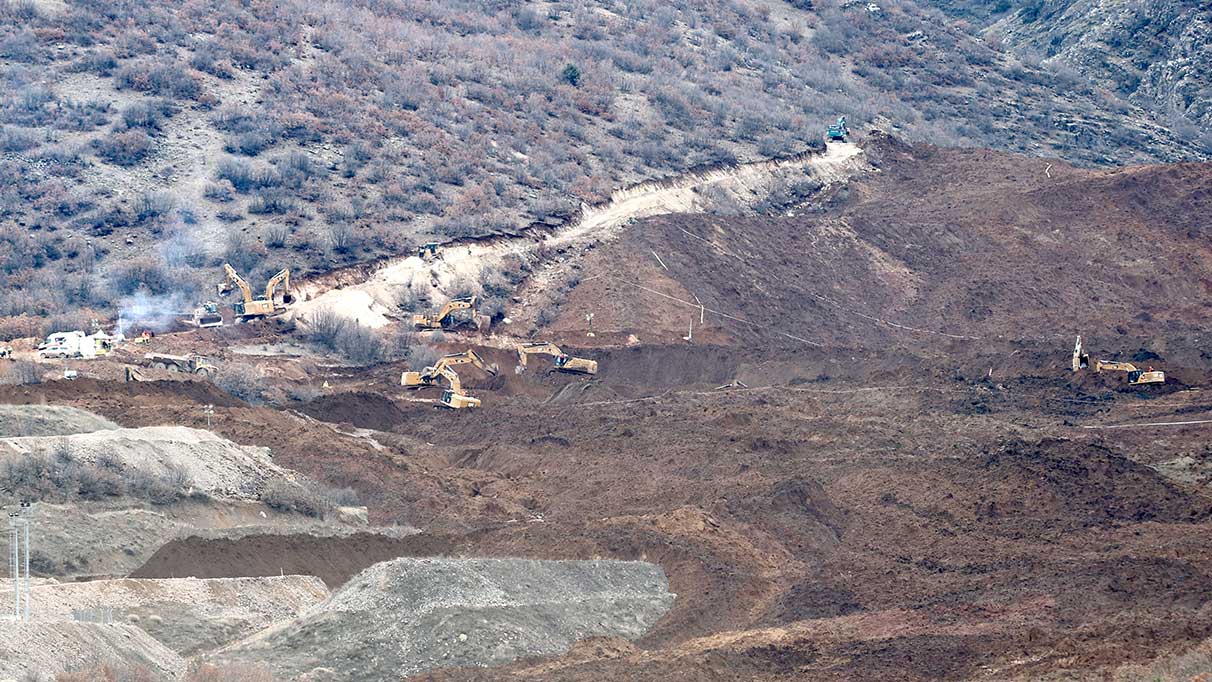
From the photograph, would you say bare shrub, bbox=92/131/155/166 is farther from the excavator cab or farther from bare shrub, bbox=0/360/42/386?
the excavator cab

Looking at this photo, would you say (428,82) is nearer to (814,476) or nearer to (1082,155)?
(1082,155)

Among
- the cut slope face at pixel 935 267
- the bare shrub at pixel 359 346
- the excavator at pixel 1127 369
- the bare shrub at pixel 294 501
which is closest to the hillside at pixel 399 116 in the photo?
the bare shrub at pixel 359 346

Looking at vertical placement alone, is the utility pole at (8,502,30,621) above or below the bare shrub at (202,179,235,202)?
above

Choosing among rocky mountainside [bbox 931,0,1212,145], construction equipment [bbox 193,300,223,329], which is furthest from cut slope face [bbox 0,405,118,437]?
rocky mountainside [bbox 931,0,1212,145]

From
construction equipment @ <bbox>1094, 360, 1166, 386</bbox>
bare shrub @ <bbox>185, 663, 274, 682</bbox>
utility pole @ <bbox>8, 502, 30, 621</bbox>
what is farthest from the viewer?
construction equipment @ <bbox>1094, 360, 1166, 386</bbox>

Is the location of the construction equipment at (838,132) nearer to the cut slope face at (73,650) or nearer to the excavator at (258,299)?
the excavator at (258,299)

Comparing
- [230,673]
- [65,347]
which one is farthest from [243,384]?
[230,673]

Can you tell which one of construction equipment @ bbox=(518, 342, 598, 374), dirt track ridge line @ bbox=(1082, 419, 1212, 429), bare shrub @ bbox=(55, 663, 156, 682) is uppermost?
bare shrub @ bbox=(55, 663, 156, 682)

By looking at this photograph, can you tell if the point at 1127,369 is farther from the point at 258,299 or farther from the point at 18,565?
the point at 18,565
